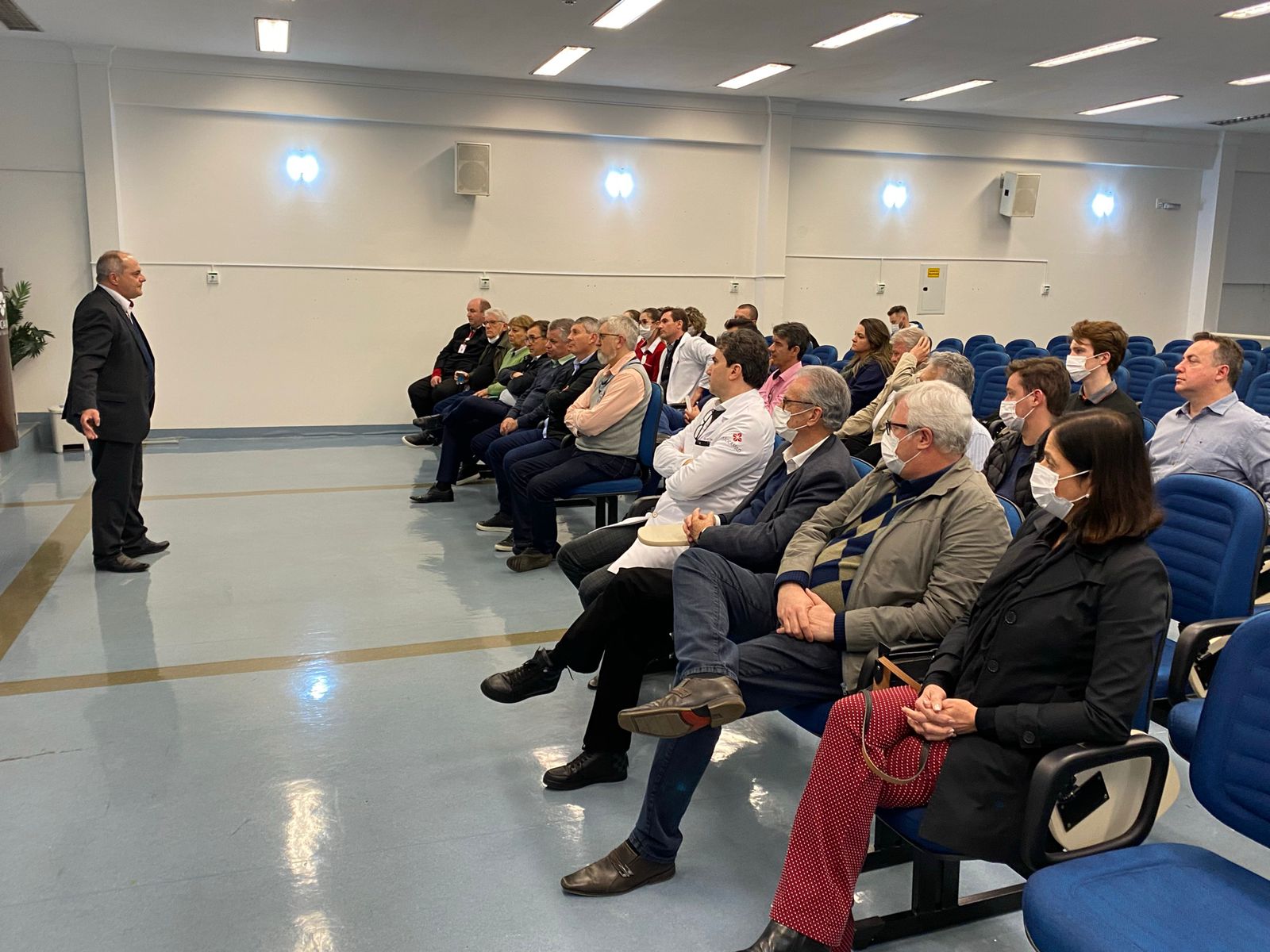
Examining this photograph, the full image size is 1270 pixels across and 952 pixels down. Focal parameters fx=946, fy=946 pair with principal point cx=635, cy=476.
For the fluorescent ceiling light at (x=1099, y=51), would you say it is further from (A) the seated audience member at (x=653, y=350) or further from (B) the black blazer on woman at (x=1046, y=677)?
(B) the black blazer on woman at (x=1046, y=677)

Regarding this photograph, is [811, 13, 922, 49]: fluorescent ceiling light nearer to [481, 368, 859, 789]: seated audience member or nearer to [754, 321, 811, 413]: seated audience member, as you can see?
[754, 321, 811, 413]: seated audience member

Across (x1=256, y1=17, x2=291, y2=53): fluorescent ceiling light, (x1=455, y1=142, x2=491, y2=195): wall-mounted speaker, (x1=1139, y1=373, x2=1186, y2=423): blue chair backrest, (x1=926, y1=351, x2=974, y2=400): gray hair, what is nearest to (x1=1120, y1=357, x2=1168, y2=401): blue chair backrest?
(x1=1139, y1=373, x2=1186, y2=423): blue chair backrest

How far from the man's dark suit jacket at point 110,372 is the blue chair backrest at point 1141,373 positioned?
22.7ft

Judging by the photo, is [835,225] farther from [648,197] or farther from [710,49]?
[710,49]

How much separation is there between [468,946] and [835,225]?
34.3ft

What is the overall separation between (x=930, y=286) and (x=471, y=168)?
5.88 m

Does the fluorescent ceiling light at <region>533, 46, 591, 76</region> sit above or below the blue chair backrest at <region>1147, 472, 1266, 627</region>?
above

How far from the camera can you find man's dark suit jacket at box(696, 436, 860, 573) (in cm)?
283

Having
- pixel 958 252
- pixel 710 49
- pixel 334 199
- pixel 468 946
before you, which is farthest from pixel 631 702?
pixel 958 252

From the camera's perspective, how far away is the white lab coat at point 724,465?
131 inches

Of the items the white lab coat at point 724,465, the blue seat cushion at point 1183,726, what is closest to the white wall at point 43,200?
the white lab coat at point 724,465

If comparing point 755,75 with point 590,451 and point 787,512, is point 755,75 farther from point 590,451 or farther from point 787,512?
point 787,512

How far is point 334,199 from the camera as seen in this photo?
9.30 metres

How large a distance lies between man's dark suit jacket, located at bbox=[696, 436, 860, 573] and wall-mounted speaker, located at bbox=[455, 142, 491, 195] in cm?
743
